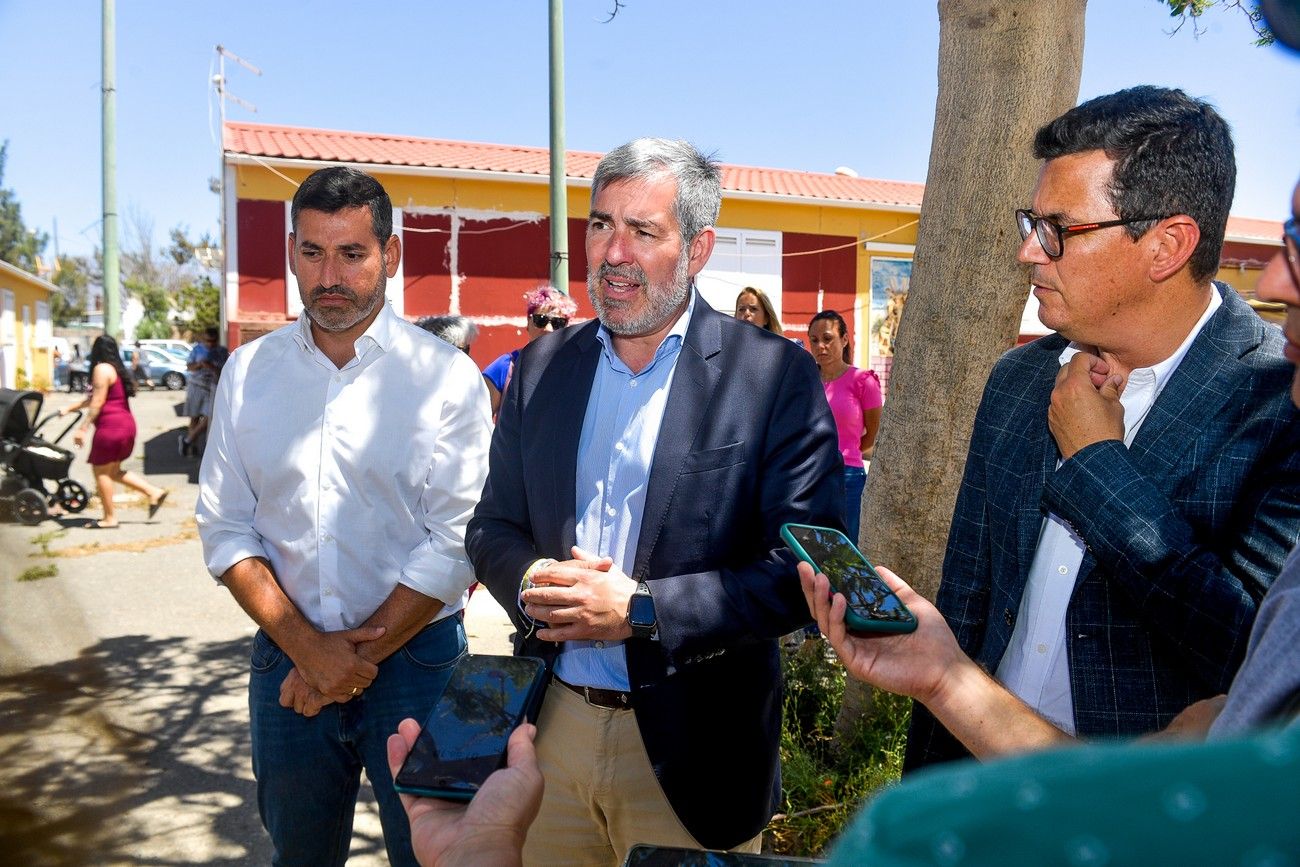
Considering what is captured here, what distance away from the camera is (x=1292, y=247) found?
2.51 feet

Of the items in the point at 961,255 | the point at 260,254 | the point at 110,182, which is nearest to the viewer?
the point at 961,255

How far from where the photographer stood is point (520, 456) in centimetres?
240

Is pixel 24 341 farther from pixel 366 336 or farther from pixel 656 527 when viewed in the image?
pixel 656 527

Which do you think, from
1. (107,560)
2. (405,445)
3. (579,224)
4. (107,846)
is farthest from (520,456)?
(579,224)

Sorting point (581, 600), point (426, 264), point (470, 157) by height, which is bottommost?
point (581, 600)

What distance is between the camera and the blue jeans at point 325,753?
2.51m

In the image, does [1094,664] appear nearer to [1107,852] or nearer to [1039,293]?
[1039,293]

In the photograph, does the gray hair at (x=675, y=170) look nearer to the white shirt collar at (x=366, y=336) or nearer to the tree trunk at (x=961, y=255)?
the white shirt collar at (x=366, y=336)

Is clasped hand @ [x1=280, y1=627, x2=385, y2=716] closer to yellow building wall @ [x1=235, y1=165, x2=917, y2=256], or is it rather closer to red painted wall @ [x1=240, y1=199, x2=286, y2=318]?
red painted wall @ [x1=240, y1=199, x2=286, y2=318]

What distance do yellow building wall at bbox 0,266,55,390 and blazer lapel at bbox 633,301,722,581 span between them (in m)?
13.5

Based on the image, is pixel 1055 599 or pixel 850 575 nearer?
pixel 850 575

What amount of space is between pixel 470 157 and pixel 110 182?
24.4 ft

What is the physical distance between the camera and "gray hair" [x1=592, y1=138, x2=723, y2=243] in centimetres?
233

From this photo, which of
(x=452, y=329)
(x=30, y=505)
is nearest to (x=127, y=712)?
(x=452, y=329)
